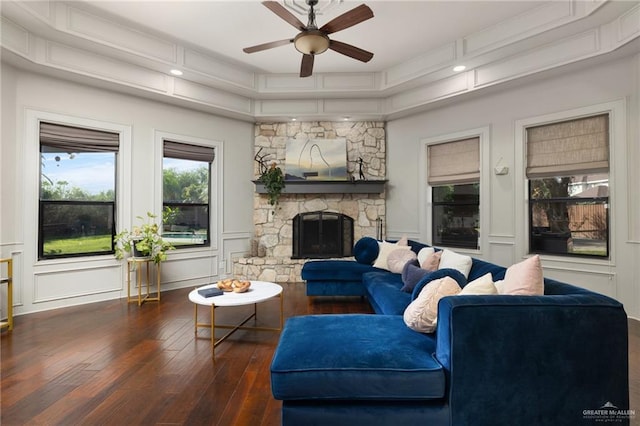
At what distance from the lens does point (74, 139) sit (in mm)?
4012

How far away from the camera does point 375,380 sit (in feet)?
4.87

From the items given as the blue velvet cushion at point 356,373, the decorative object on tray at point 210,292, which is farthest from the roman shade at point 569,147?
the decorative object on tray at point 210,292

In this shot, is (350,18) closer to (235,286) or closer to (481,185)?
(235,286)

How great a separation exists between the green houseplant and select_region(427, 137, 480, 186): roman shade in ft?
8.19

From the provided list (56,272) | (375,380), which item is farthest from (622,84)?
(56,272)

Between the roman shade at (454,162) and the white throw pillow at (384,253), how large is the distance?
156 cm

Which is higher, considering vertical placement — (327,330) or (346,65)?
(346,65)

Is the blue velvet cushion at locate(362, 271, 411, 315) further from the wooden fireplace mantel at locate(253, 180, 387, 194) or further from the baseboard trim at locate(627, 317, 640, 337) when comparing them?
the baseboard trim at locate(627, 317, 640, 337)

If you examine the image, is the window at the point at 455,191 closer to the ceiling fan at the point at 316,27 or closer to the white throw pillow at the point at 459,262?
the white throw pillow at the point at 459,262

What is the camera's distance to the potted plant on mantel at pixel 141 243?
4160 mm

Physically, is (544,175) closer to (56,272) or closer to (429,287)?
(429,287)

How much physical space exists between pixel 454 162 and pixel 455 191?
456 millimetres

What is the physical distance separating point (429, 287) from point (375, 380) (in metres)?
0.71

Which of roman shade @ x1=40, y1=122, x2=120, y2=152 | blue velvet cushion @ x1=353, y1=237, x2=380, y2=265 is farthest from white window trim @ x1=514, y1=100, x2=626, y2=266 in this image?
roman shade @ x1=40, y1=122, x2=120, y2=152
